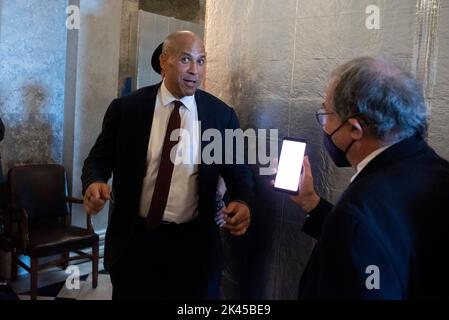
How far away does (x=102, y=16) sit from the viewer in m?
3.45

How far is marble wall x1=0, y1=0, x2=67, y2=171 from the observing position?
3.12 m

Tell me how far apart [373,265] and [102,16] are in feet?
10.3

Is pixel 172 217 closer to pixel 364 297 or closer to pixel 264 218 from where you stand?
pixel 264 218

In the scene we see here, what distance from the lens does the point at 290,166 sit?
1.51m

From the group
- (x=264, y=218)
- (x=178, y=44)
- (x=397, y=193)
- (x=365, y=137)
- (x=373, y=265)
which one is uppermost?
(x=178, y=44)

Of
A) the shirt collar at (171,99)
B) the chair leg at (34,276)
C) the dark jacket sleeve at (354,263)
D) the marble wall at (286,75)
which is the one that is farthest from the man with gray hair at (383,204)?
the chair leg at (34,276)

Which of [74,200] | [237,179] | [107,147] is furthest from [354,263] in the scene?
[74,200]

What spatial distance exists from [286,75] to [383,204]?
99 cm

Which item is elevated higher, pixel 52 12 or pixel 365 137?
pixel 52 12

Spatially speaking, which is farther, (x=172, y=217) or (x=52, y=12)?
(x=52, y=12)

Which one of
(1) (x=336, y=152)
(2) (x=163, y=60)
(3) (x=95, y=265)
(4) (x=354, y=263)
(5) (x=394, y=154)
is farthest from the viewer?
(3) (x=95, y=265)

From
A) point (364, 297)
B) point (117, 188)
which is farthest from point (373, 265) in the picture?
point (117, 188)

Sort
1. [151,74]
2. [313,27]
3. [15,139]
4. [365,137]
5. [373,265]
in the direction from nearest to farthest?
[373,265] < [365,137] < [313,27] < [15,139] < [151,74]

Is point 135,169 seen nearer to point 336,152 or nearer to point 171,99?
point 171,99
